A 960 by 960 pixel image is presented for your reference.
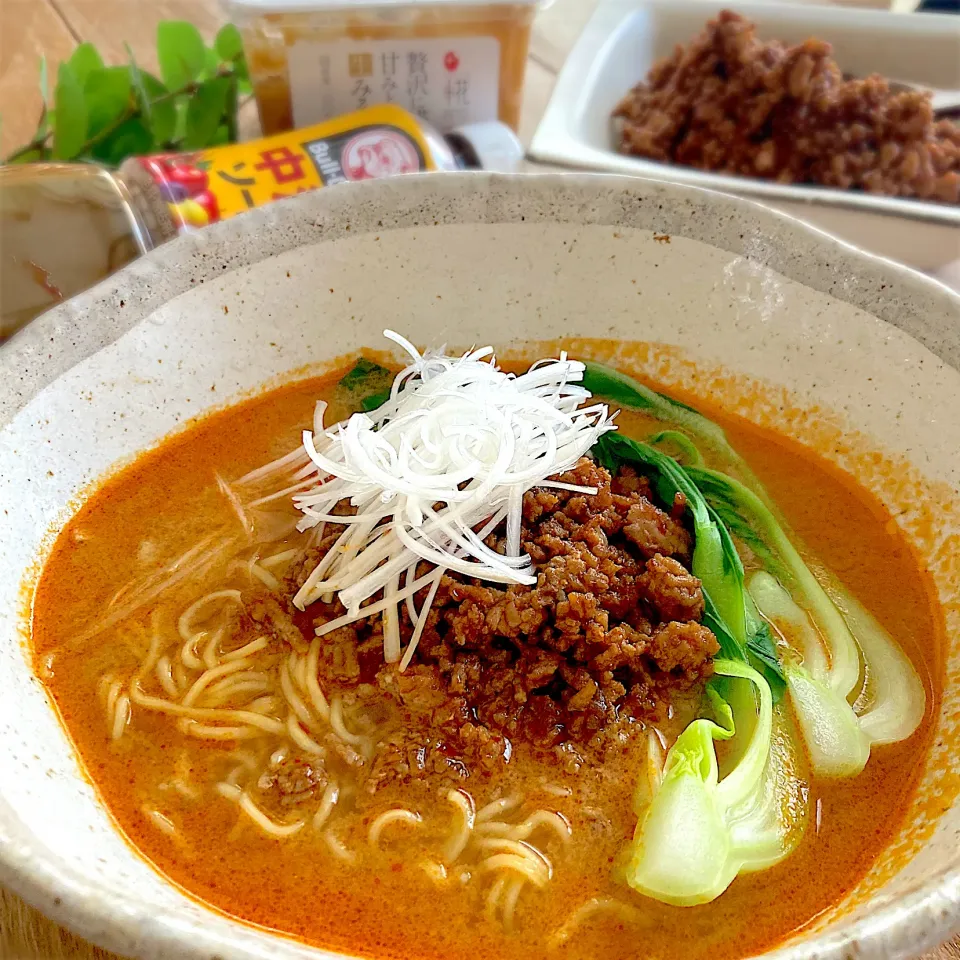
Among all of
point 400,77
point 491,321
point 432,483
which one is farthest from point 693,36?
point 432,483

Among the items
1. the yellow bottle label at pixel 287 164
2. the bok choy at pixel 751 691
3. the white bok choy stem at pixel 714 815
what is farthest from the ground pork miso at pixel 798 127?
the white bok choy stem at pixel 714 815

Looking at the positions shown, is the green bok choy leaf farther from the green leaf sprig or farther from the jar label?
the green leaf sprig

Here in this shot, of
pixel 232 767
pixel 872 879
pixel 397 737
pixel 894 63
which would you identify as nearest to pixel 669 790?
pixel 872 879

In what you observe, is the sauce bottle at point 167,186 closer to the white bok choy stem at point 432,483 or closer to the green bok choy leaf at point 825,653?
the white bok choy stem at point 432,483

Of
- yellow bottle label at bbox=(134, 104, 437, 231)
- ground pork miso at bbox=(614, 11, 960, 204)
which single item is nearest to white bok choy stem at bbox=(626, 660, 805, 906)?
yellow bottle label at bbox=(134, 104, 437, 231)

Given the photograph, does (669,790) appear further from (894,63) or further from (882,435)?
(894,63)

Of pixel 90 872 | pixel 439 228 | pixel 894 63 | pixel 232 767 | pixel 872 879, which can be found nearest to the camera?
pixel 90 872
